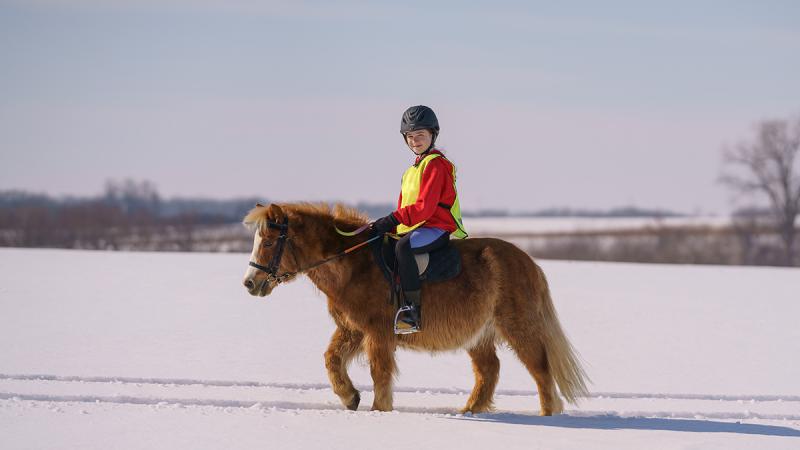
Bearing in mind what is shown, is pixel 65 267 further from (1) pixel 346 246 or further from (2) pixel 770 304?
(2) pixel 770 304

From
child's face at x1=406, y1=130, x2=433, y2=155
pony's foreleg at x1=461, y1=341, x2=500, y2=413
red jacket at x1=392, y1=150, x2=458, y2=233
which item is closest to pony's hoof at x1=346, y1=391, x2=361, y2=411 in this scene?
pony's foreleg at x1=461, y1=341, x2=500, y2=413

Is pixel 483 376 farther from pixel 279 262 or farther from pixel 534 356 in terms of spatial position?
pixel 279 262

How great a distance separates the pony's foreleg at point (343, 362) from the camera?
6973 millimetres

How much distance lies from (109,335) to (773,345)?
8228mm

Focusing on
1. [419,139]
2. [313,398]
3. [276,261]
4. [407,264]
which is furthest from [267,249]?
[313,398]

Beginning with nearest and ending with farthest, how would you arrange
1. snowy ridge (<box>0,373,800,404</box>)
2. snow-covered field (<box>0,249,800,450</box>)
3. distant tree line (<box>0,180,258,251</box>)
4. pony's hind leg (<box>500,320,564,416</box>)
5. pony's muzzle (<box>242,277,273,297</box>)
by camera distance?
snow-covered field (<box>0,249,800,450</box>) < pony's muzzle (<box>242,277,273,297</box>) < pony's hind leg (<box>500,320,564,416</box>) < snowy ridge (<box>0,373,800,404</box>) < distant tree line (<box>0,180,258,251</box>)

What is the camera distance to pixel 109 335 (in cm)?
1030

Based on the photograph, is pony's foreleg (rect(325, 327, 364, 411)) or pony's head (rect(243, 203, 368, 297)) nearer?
pony's head (rect(243, 203, 368, 297))

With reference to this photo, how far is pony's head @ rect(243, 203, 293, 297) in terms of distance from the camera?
21.5 feet

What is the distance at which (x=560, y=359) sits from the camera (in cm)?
702

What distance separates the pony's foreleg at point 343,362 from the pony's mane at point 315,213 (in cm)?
91

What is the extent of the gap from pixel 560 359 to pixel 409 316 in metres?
1.35

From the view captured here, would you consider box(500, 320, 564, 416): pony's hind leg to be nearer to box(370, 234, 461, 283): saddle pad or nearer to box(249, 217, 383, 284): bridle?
box(370, 234, 461, 283): saddle pad

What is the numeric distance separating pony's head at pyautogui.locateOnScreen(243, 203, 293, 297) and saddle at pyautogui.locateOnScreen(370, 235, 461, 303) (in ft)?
2.49
